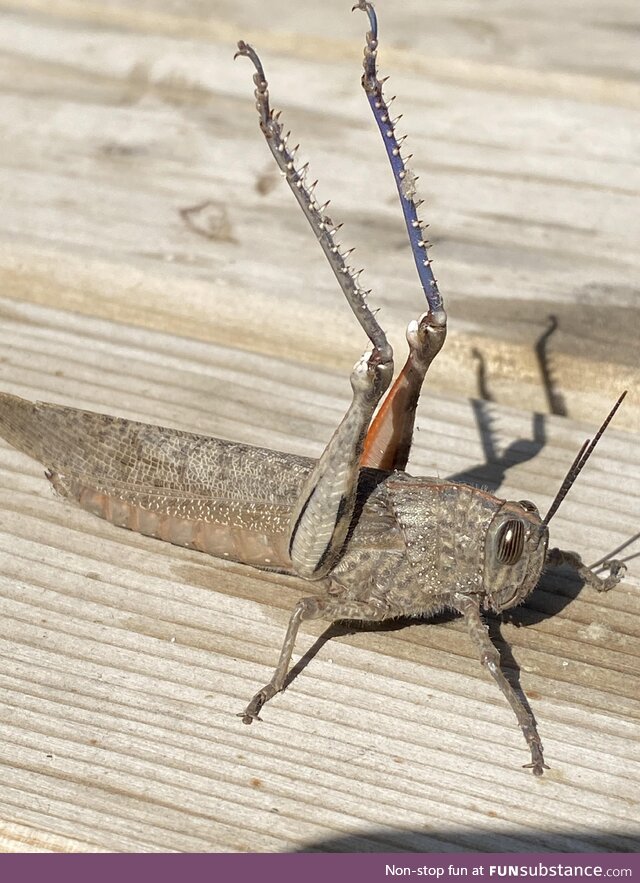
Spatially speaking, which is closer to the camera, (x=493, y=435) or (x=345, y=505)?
(x=345, y=505)

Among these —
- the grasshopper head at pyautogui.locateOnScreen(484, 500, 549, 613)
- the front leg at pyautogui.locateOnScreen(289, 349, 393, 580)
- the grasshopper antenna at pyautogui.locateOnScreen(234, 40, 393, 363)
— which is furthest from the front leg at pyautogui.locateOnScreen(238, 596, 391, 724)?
the grasshopper antenna at pyautogui.locateOnScreen(234, 40, 393, 363)

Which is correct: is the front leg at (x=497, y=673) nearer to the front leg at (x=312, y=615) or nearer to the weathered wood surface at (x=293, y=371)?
the weathered wood surface at (x=293, y=371)

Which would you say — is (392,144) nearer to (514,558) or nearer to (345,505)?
(345,505)

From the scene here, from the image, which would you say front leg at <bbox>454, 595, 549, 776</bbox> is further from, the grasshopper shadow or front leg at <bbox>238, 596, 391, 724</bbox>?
the grasshopper shadow

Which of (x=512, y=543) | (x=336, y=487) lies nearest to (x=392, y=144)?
(x=336, y=487)

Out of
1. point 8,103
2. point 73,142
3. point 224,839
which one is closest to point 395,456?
point 224,839

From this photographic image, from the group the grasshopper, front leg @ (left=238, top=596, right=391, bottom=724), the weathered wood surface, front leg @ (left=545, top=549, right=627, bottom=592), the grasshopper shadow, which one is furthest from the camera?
the grasshopper shadow

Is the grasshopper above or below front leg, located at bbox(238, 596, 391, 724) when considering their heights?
above
